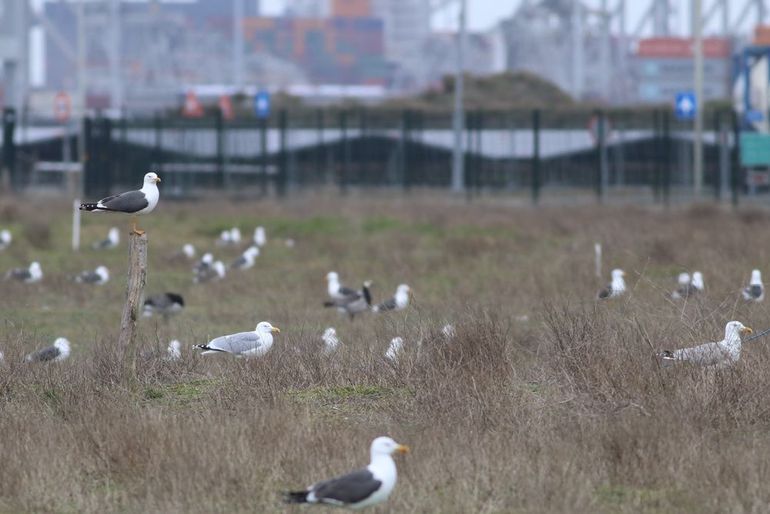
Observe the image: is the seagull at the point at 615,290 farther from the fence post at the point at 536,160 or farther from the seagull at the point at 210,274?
the fence post at the point at 536,160

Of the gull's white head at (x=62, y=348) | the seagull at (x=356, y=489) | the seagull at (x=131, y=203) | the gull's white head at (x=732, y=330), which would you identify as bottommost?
the gull's white head at (x=62, y=348)

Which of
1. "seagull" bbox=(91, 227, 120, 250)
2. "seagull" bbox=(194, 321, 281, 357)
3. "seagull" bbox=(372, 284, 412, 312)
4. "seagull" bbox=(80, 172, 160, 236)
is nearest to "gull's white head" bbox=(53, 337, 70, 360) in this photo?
"seagull" bbox=(194, 321, 281, 357)

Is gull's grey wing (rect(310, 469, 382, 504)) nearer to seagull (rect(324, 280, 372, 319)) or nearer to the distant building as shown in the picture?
seagull (rect(324, 280, 372, 319))

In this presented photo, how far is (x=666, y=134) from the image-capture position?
→ 3597cm

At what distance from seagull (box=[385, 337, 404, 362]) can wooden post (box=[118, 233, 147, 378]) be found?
1845 millimetres

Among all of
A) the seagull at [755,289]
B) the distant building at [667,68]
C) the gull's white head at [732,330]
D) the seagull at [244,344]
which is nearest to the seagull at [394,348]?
the seagull at [244,344]

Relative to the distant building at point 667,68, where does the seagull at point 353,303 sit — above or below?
below

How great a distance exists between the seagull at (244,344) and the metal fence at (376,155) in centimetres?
2654

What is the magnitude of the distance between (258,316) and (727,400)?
8158 millimetres

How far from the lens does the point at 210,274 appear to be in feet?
70.5

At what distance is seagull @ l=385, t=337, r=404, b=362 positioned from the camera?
1072cm

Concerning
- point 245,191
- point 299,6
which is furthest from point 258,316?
point 299,6

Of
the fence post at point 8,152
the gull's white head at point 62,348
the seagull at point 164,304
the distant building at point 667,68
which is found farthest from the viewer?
the distant building at point 667,68

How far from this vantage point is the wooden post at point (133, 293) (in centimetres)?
1072
